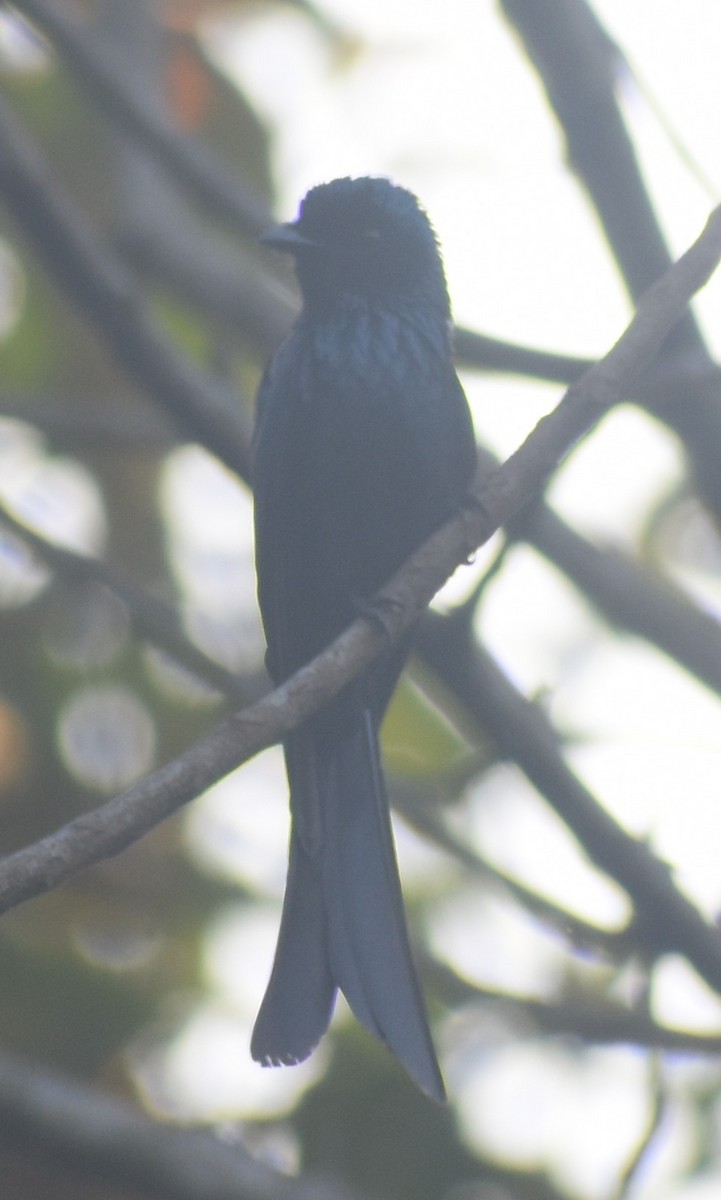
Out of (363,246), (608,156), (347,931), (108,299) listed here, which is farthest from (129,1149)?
(608,156)

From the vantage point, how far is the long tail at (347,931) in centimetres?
286

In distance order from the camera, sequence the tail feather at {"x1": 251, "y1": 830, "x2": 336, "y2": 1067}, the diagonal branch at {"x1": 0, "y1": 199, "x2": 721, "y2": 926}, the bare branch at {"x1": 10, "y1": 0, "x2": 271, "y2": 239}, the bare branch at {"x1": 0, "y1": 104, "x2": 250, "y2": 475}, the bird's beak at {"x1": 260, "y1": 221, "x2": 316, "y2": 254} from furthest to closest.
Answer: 1. the bird's beak at {"x1": 260, "y1": 221, "x2": 316, "y2": 254}
2. the bare branch at {"x1": 10, "y1": 0, "x2": 271, "y2": 239}
3. the bare branch at {"x1": 0, "y1": 104, "x2": 250, "y2": 475}
4. the tail feather at {"x1": 251, "y1": 830, "x2": 336, "y2": 1067}
5. the diagonal branch at {"x1": 0, "y1": 199, "x2": 721, "y2": 926}

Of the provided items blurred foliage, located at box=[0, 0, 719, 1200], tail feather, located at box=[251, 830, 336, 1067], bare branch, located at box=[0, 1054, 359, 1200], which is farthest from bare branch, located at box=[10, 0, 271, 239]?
bare branch, located at box=[0, 1054, 359, 1200]

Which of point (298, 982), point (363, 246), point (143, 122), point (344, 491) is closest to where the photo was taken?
point (298, 982)

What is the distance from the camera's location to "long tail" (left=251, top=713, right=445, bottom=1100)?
113 inches

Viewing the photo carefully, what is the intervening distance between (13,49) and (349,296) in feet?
7.44

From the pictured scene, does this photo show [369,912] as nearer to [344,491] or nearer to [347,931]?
[347,931]

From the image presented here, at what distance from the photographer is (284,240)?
4.24 meters

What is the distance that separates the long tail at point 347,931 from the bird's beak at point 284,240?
125 centimetres

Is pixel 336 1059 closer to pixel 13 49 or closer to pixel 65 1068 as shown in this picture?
pixel 65 1068

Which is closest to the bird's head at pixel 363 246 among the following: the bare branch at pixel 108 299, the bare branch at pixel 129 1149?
the bare branch at pixel 108 299

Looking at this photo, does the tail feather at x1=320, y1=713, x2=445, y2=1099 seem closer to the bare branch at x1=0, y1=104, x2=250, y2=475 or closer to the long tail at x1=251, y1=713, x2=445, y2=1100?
the long tail at x1=251, y1=713, x2=445, y2=1100

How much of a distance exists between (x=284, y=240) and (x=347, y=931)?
6.11ft

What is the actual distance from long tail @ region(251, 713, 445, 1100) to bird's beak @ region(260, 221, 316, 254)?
1254 millimetres
